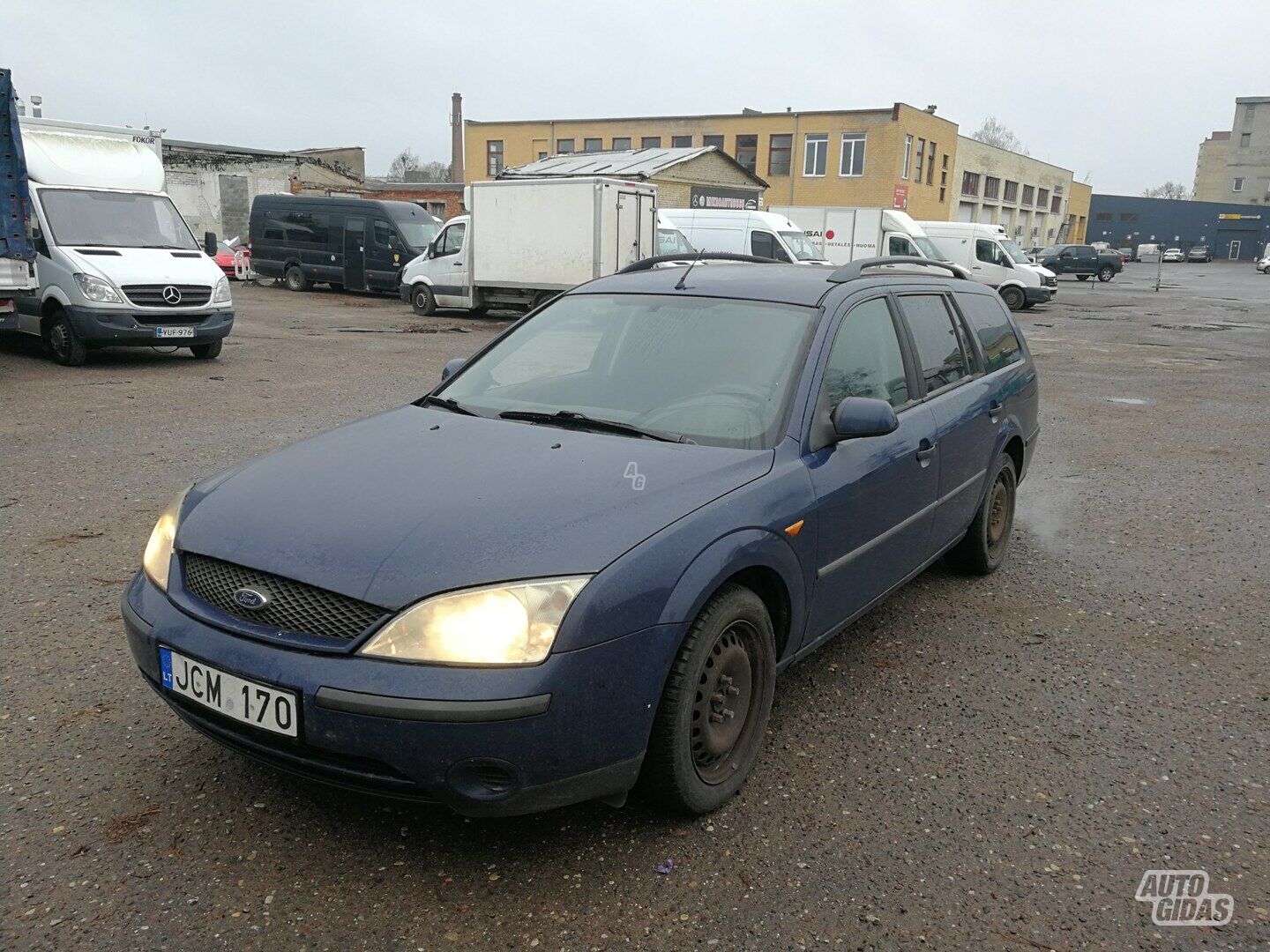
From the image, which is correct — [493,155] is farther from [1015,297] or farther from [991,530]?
[991,530]

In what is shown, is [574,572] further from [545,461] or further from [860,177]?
[860,177]

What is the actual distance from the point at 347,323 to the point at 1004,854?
18.0 meters

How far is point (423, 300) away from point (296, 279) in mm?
6758

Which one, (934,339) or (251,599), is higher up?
(934,339)

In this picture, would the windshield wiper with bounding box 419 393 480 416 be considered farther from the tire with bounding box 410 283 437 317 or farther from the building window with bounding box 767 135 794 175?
the building window with bounding box 767 135 794 175

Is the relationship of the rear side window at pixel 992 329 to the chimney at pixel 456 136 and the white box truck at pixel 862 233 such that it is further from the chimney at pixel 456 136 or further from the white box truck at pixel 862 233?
the chimney at pixel 456 136

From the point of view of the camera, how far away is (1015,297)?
1120 inches

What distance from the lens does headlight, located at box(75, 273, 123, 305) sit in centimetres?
1166

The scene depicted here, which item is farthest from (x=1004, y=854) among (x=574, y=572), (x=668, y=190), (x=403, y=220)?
(x=668, y=190)

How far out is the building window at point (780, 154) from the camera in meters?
53.9

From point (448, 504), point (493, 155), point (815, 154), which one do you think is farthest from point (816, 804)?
point (493, 155)

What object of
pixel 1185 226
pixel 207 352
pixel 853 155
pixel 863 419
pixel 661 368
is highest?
pixel 853 155

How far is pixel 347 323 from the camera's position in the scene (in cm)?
1927

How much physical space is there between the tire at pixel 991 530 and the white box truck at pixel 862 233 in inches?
890
